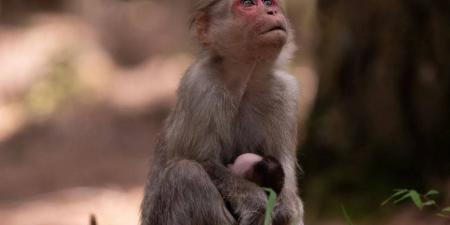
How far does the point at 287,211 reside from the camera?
24.8 ft

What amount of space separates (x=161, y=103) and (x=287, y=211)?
12365 millimetres

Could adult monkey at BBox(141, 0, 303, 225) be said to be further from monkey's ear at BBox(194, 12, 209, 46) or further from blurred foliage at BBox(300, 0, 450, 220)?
blurred foliage at BBox(300, 0, 450, 220)

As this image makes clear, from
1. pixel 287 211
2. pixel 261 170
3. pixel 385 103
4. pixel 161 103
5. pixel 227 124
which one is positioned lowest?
pixel 161 103

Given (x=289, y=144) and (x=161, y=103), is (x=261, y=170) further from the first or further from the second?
(x=161, y=103)

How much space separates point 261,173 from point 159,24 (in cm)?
1412

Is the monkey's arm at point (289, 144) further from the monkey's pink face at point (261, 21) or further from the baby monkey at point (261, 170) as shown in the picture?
the monkey's pink face at point (261, 21)

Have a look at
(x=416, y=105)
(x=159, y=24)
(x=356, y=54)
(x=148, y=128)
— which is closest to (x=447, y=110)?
(x=416, y=105)

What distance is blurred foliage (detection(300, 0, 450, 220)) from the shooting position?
11328mm

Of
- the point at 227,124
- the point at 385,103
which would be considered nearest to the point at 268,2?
the point at 227,124

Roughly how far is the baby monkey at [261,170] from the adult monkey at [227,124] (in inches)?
2.6

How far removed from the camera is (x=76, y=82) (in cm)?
1934

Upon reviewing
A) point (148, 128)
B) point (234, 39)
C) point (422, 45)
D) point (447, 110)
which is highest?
point (234, 39)

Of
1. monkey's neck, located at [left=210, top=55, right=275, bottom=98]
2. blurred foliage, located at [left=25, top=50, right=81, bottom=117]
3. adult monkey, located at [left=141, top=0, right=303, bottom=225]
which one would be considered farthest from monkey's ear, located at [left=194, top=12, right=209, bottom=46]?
blurred foliage, located at [left=25, top=50, right=81, bottom=117]

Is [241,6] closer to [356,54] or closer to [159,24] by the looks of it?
[356,54]
